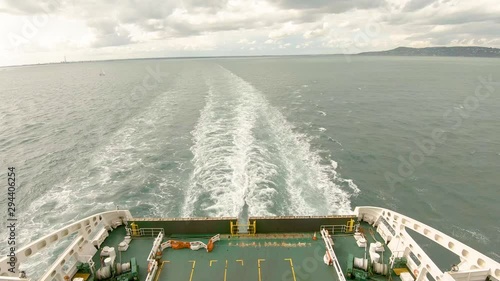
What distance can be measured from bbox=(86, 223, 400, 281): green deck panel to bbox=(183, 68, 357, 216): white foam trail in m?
7.31

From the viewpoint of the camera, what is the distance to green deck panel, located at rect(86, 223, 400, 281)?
15953 mm

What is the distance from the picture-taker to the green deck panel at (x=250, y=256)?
1595cm

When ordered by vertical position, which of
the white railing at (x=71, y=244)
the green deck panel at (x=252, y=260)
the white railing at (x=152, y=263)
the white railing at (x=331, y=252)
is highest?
the white railing at (x=71, y=244)

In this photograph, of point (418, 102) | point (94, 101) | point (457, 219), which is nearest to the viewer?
point (457, 219)

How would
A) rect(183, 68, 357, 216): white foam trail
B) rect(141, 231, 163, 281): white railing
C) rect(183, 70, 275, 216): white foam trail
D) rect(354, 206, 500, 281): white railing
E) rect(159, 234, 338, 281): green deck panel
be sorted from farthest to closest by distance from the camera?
rect(183, 70, 275, 216): white foam trail
rect(183, 68, 357, 216): white foam trail
rect(159, 234, 338, 281): green deck panel
rect(141, 231, 163, 281): white railing
rect(354, 206, 500, 281): white railing

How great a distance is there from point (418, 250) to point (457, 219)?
17.6 meters

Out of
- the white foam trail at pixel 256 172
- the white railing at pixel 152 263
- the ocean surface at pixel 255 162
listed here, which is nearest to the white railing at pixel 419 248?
the ocean surface at pixel 255 162

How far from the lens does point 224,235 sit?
19.2 m

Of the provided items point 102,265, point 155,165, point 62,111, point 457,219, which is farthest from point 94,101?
point 457,219

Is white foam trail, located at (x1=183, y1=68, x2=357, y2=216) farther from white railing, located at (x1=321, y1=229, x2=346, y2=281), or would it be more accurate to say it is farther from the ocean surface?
white railing, located at (x1=321, y1=229, x2=346, y2=281)

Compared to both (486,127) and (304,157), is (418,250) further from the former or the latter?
(486,127)

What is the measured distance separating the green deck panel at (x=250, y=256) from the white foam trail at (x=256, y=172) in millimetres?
7312

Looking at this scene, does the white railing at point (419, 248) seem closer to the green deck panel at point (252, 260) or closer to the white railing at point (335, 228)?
the white railing at point (335, 228)

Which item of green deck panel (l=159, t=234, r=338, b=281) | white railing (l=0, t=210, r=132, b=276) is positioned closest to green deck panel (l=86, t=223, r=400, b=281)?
green deck panel (l=159, t=234, r=338, b=281)
